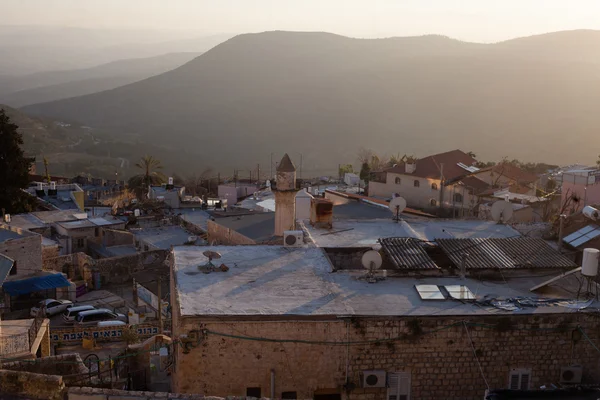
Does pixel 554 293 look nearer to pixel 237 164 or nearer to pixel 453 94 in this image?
pixel 237 164

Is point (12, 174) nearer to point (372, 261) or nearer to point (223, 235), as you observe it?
point (223, 235)

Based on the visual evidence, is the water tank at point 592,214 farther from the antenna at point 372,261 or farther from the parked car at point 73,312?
the parked car at point 73,312

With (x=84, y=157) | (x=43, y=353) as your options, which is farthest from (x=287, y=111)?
(x=43, y=353)

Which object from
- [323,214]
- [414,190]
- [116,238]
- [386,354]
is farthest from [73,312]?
[414,190]

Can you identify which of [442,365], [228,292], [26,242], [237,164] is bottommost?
[237,164]

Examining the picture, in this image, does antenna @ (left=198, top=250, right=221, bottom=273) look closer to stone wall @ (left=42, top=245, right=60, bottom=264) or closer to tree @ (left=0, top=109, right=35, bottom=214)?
stone wall @ (left=42, top=245, right=60, bottom=264)

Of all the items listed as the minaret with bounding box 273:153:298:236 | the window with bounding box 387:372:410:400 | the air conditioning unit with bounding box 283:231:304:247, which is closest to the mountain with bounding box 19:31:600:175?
the minaret with bounding box 273:153:298:236

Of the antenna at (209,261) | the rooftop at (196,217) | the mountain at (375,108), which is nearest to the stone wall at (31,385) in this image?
the antenna at (209,261)
